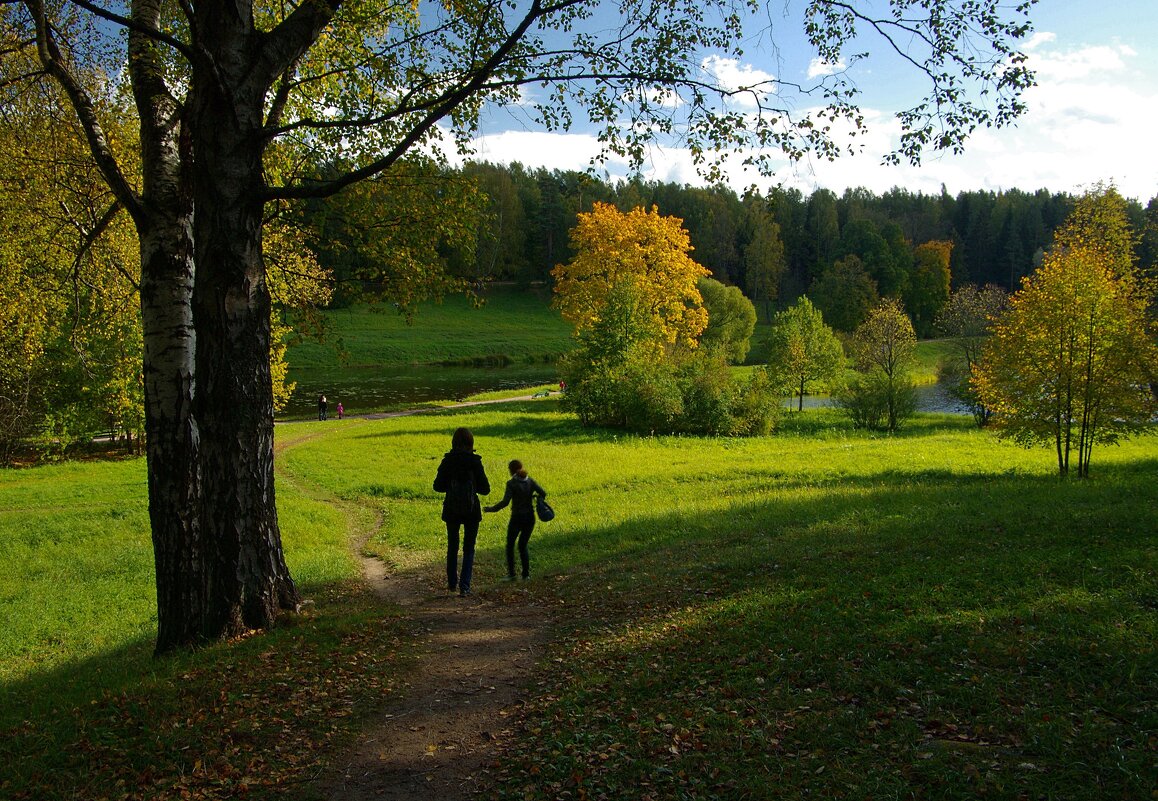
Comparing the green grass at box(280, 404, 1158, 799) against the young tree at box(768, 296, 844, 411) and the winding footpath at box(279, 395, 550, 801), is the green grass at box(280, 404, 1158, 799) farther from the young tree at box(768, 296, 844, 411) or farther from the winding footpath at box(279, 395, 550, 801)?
the young tree at box(768, 296, 844, 411)

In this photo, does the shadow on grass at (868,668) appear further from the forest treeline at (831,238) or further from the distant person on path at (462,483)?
the forest treeline at (831,238)

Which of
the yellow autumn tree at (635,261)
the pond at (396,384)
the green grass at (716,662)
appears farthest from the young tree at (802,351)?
the green grass at (716,662)

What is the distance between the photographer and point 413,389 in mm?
57375

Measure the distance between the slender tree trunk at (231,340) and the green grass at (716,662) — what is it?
89 centimetres

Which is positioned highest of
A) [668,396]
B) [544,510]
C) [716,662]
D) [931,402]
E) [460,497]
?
[668,396]

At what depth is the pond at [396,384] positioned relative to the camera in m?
49.1

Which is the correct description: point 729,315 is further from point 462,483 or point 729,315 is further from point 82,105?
point 82,105

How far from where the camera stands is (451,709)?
20.8 ft

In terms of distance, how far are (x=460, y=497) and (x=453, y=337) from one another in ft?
269

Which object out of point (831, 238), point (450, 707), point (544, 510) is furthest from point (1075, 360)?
point (831, 238)

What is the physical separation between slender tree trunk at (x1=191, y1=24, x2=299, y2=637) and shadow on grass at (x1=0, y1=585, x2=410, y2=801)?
871 mm

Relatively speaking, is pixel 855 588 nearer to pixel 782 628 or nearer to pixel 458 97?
pixel 782 628

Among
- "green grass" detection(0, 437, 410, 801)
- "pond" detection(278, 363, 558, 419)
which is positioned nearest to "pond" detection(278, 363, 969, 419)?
"pond" detection(278, 363, 558, 419)

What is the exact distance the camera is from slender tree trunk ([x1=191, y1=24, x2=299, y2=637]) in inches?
288
